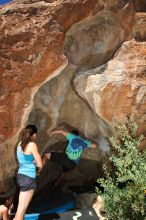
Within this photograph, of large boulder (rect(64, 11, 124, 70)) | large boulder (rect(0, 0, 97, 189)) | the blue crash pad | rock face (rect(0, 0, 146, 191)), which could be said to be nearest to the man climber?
rock face (rect(0, 0, 146, 191))

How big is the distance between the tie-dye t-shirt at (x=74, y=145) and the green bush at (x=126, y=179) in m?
0.55

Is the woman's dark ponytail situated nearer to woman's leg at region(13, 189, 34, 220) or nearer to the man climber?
woman's leg at region(13, 189, 34, 220)

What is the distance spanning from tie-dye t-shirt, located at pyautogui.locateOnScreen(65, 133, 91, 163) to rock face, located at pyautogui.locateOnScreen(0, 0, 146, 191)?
518 millimetres

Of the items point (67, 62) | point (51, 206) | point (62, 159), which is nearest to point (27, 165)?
point (62, 159)

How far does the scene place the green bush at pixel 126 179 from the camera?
614 cm

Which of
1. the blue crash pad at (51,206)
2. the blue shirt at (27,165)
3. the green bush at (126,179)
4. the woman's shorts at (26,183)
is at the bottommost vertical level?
the blue crash pad at (51,206)

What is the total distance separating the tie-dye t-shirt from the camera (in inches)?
277

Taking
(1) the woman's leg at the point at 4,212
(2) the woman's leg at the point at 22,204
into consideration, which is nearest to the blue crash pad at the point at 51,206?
(1) the woman's leg at the point at 4,212

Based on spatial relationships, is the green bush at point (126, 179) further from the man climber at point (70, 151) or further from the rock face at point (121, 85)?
the man climber at point (70, 151)

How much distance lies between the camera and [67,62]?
22.8ft

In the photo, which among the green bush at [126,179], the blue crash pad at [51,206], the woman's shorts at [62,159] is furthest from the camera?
the woman's shorts at [62,159]

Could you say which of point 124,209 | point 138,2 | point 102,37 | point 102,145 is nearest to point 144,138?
point 102,145

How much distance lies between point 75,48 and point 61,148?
205cm

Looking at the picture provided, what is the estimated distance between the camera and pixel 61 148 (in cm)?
784
